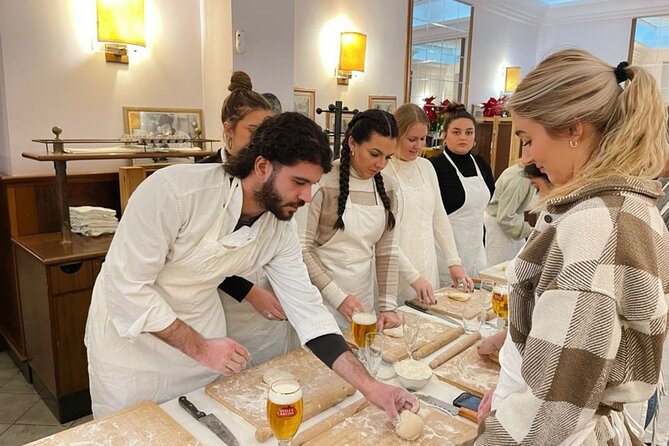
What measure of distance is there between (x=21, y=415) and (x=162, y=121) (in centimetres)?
189

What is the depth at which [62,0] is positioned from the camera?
2.84 meters

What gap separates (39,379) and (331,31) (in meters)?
3.44

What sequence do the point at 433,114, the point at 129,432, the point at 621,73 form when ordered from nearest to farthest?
the point at 621,73, the point at 129,432, the point at 433,114

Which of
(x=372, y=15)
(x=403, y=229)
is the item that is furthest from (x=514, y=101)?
(x=372, y=15)

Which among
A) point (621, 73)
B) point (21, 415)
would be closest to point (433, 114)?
point (621, 73)

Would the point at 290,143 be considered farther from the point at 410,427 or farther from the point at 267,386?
the point at 410,427

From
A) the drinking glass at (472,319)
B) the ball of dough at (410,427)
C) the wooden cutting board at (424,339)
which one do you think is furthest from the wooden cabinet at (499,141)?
the ball of dough at (410,427)

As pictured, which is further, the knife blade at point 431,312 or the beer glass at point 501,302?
the knife blade at point 431,312

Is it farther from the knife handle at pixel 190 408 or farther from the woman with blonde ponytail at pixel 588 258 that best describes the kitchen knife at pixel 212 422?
the woman with blonde ponytail at pixel 588 258

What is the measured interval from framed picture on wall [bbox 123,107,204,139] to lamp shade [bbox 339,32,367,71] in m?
1.55

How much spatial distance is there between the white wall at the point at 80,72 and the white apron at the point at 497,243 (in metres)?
1.99

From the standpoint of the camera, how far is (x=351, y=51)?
4438mm

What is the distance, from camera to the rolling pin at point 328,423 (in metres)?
1.11

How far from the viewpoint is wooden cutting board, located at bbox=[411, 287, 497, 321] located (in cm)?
187
